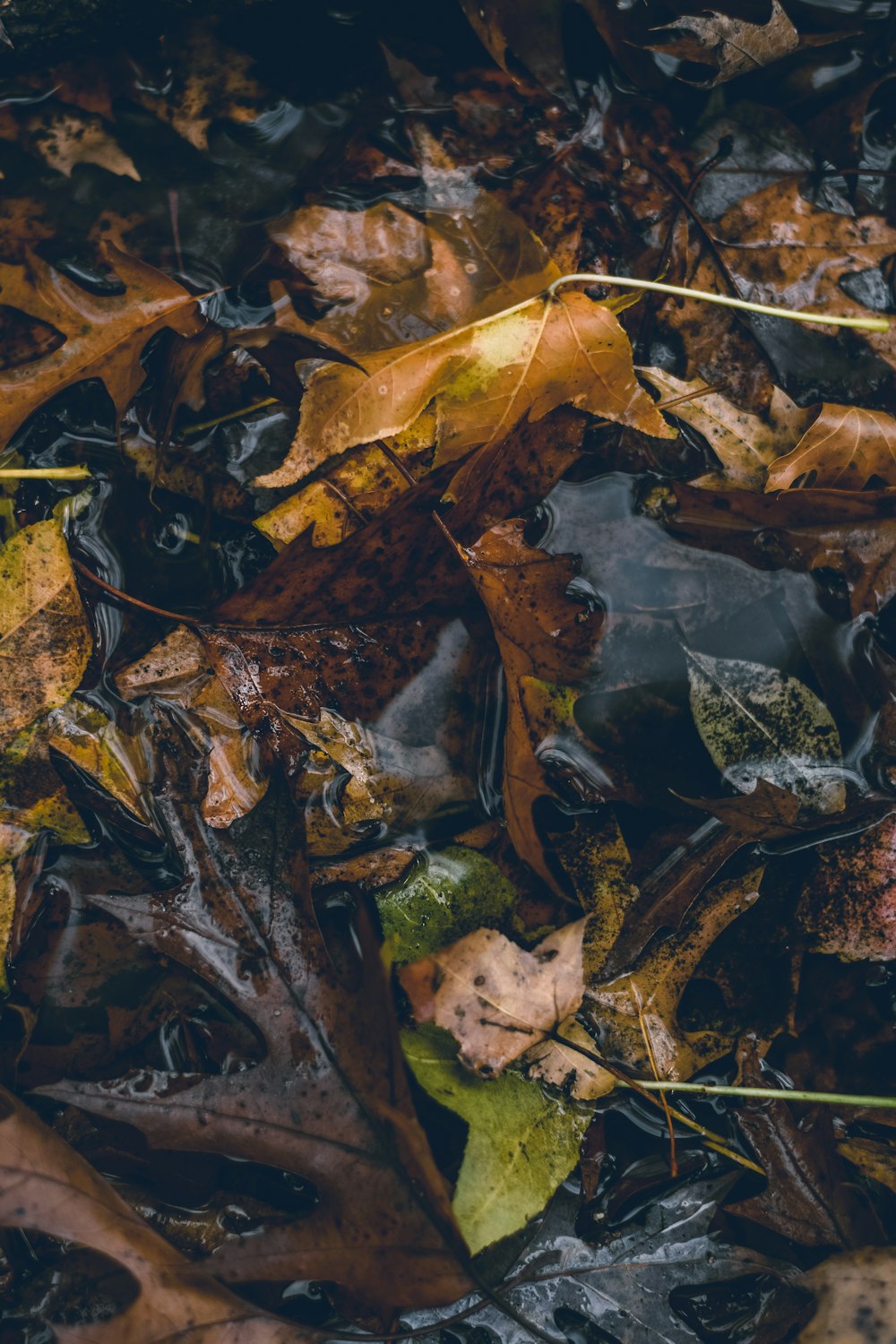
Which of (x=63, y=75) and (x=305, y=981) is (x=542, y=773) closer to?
(x=305, y=981)

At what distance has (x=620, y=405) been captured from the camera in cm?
161

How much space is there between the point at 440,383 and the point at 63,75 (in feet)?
3.62

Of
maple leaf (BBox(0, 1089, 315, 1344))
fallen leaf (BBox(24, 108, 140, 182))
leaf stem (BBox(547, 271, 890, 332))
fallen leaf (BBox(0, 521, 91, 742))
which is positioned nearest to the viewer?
maple leaf (BBox(0, 1089, 315, 1344))

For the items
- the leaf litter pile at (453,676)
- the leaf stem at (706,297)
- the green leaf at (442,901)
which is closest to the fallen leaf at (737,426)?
the leaf litter pile at (453,676)

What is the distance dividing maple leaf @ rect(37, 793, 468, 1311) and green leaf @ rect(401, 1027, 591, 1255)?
63 mm

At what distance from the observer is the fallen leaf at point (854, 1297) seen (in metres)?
1.51

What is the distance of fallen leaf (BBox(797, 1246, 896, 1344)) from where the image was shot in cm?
151

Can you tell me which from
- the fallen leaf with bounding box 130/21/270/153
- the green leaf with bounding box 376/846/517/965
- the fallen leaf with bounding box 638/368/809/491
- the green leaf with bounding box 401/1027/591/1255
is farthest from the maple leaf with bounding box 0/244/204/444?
the green leaf with bounding box 401/1027/591/1255

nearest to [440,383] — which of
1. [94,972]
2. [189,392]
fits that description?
[189,392]

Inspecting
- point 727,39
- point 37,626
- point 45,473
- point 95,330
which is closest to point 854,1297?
point 37,626

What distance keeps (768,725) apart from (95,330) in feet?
5.15

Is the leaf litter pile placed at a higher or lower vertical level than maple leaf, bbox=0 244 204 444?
lower

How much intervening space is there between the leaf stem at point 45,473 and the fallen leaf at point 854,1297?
2.15m

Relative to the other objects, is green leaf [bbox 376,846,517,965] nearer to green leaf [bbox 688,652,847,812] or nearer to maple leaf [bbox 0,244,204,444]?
green leaf [bbox 688,652,847,812]
